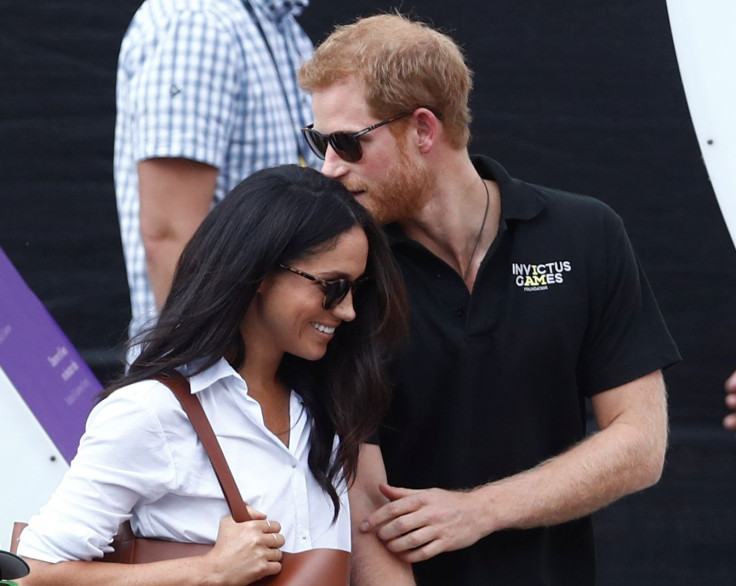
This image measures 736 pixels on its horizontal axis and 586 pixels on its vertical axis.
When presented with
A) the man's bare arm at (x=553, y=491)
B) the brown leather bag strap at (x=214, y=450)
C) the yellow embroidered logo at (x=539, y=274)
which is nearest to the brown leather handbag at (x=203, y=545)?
the brown leather bag strap at (x=214, y=450)

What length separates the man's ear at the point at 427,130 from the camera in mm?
2375

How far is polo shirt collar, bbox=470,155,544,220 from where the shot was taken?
2.37 metres

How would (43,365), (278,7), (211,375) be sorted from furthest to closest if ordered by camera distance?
(43,365), (278,7), (211,375)

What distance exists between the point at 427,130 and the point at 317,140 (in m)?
0.22

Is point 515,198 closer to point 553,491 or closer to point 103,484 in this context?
point 553,491

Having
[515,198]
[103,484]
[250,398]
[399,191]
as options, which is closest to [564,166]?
[515,198]

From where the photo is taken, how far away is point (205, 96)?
103 inches

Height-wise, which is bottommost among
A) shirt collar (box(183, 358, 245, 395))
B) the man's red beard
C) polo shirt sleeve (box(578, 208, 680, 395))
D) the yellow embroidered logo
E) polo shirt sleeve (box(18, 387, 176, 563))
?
polo shirt sleeve (box(578, 208, 680, 395))

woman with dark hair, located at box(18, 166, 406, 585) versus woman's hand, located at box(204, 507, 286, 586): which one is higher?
woman with dark hair, located at box(18, 166, 406, 585)

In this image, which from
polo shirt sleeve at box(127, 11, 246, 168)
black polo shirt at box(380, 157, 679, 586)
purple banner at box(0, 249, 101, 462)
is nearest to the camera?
black polo shirt at box(380, 157, 679, 586)

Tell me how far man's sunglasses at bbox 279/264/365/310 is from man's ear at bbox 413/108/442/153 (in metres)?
0.54

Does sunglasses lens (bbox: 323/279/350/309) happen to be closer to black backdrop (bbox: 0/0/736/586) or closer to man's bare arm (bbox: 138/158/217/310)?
man's bare arm (bbox: 138/158/217/310)

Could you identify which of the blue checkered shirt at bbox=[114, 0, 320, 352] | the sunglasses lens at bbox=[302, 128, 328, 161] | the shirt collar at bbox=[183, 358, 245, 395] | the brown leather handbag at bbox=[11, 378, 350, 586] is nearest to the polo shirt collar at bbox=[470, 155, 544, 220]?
the sunglasses lens at bbox=[302, 128, 328, 161]

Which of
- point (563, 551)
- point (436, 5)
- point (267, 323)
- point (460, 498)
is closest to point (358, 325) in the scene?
point (267, 323)
